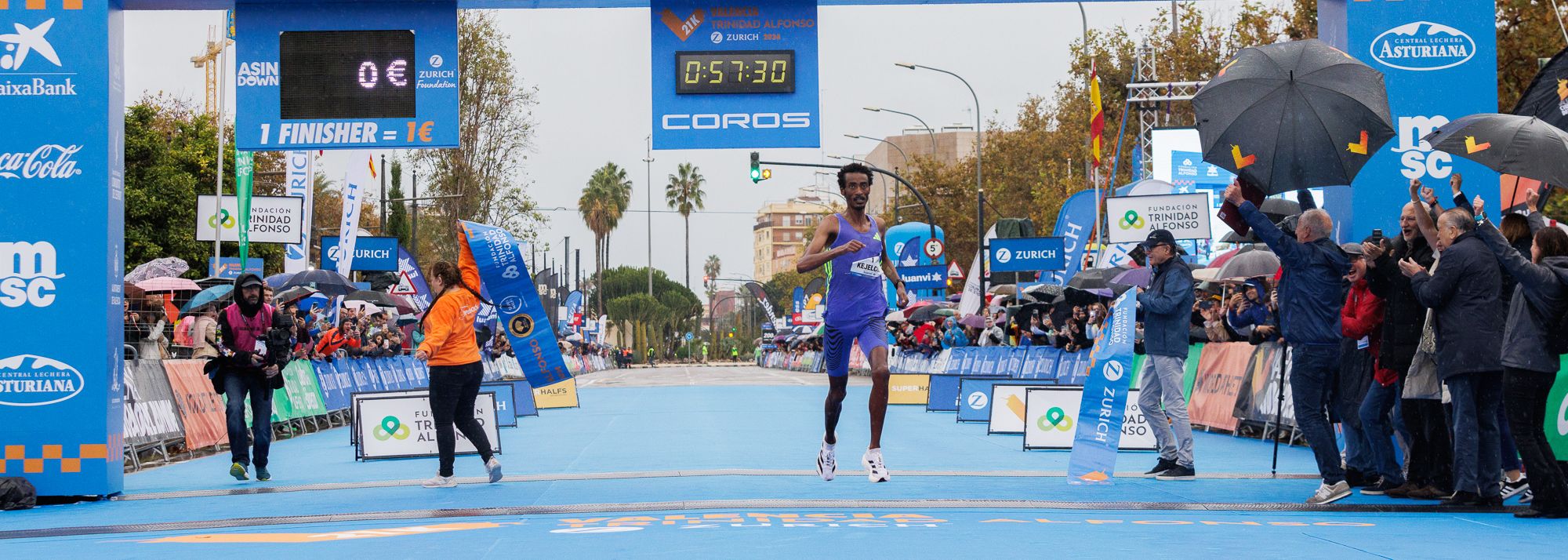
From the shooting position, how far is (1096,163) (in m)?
26.5

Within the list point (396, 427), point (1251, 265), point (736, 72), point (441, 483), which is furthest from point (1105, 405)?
point (1251, 265)

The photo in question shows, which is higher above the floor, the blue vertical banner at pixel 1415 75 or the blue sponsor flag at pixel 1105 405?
the blue vertical banner at pixel 1415 75

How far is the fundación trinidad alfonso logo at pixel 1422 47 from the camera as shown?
1233cm

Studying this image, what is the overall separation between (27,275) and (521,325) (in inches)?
151

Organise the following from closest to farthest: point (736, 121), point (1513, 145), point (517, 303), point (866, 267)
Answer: point (1513, 145), point (866, 267), point (517, 303), point (736, 121)

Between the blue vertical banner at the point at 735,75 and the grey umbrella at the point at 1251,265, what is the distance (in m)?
6.47

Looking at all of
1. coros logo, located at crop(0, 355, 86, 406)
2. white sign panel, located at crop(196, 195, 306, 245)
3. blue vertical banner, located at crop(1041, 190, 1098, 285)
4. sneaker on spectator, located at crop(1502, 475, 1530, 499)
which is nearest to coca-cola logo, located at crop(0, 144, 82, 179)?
coros logo, located at crop(0, 355, 86, 406)

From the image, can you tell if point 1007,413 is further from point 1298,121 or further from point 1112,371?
point 1298,121

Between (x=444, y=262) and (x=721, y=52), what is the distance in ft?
10.9

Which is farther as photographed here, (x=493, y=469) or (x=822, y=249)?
(x=493, y=469)

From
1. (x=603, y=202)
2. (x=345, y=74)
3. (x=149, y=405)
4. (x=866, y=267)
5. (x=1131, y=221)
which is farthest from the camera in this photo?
(x=603, y=202)

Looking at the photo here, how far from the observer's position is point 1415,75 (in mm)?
12336

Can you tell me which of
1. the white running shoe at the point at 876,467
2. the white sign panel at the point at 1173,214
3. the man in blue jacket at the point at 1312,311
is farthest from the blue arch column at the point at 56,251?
the white sign panel at the point at 1173,214

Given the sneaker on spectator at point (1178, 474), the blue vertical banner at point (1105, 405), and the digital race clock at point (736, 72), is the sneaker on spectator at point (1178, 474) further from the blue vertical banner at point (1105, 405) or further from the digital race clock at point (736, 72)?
the digital race clock at point (736, 72)
